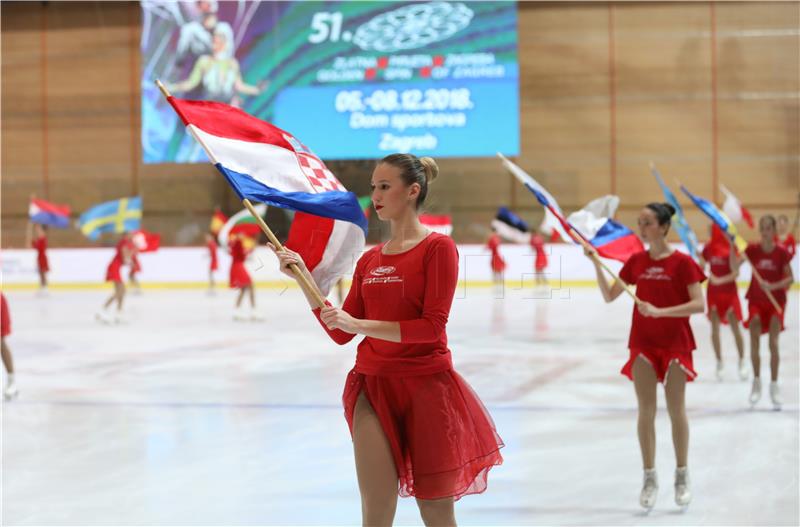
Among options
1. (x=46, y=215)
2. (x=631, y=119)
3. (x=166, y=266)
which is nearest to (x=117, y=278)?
→ (x=46, y=215)

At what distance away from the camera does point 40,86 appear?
28766mm

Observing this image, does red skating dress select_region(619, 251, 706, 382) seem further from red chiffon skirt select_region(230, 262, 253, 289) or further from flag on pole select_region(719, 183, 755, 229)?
red chiffon skirt select_region(230, 262, 253, 289)

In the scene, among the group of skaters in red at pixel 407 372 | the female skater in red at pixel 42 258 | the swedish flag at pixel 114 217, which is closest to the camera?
the group of skaters in red at pixel 407 372

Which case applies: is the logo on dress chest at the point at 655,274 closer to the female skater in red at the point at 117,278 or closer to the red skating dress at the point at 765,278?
the red skating dress at the point at 765,278

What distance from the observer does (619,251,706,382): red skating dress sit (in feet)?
16.1

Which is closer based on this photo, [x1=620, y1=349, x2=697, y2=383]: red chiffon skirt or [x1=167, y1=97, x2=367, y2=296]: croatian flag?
[x1=167, y1=97, x2=367, y2=296]: croatian flag

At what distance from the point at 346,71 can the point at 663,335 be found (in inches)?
819

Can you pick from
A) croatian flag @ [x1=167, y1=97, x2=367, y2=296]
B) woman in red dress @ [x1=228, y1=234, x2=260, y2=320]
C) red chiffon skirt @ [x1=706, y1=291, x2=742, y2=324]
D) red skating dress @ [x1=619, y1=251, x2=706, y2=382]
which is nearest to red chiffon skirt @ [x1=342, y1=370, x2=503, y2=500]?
croatian flag @ [x1=167, y1=97, x2=367, y2=296]

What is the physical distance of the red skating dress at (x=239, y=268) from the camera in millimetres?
15773

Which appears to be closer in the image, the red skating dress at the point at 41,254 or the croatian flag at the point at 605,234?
the croatian flag at the point at 605,234

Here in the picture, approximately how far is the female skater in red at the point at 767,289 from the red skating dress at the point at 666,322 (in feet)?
9.51

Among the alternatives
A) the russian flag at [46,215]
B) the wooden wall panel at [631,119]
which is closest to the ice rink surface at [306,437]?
the russian flag at [46,215]

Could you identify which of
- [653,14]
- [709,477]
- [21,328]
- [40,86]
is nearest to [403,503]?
[709,477]

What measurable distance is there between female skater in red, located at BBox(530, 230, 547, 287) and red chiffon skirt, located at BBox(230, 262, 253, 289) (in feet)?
30.7
